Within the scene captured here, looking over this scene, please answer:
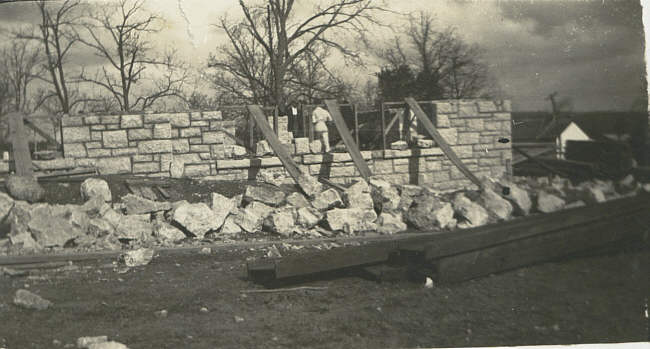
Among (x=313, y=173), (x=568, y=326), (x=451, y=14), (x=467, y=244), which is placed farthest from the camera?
(x=313, y=173)

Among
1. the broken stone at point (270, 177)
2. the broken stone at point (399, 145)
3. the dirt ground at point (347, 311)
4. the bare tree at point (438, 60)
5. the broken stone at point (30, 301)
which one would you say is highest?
the bare tree at point (438, 60)

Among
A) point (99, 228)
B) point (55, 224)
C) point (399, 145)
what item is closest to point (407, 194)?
point (399, 145)

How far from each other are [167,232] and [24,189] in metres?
1.69

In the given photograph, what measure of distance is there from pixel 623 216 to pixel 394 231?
2465 millimetres

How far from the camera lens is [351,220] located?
6258 millimetres

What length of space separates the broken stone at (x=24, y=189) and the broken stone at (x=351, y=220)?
3338 millimetres

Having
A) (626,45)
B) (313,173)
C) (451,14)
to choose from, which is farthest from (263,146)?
(626,45)

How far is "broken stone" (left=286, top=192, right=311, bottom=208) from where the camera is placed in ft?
21.4

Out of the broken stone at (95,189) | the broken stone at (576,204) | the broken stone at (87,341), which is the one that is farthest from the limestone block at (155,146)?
the broken stone at (576,204)

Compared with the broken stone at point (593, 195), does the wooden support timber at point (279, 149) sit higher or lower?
higher

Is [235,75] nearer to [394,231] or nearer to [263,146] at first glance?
[263,146]

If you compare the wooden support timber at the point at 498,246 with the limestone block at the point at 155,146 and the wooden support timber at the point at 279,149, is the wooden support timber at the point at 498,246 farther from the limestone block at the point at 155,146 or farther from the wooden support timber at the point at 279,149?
the limestone block at the point at 155,146

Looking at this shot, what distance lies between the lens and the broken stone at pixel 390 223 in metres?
6.22

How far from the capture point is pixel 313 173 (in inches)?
299
